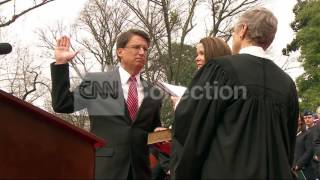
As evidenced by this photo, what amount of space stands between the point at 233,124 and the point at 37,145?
1.08 m

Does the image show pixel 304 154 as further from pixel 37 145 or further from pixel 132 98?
pixel 37 145

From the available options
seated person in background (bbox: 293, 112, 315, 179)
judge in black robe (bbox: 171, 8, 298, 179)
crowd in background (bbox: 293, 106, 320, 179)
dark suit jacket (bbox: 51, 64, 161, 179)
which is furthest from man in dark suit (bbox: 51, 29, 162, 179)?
seated person in background (bbox: 293, 112, 315, 179)

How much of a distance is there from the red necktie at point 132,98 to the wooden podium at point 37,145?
109cm

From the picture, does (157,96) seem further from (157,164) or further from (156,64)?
(156,64)

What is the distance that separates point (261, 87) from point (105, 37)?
2588 cm

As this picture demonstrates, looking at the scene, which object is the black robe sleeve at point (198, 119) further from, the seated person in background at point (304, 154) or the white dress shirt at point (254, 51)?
the seated person in background at point (304, 154)

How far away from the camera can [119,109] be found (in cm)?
429

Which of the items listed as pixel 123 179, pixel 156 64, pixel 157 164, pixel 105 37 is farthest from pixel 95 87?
pixel 105 37

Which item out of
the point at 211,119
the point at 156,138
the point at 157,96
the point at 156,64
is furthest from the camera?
the point at 156,64

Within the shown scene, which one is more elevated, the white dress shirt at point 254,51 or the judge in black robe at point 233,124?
the white dress shirt at point 254,51

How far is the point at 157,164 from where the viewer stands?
5293mm

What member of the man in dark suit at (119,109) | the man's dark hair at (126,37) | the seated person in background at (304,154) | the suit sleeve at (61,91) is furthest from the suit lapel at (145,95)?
the seated person in background at (304,154)

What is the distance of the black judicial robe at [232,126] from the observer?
9.76ft

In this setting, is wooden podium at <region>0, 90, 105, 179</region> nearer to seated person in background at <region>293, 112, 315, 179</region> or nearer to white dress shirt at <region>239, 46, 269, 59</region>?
white dress shirt at <region>239, 46, 269, 59</region>
